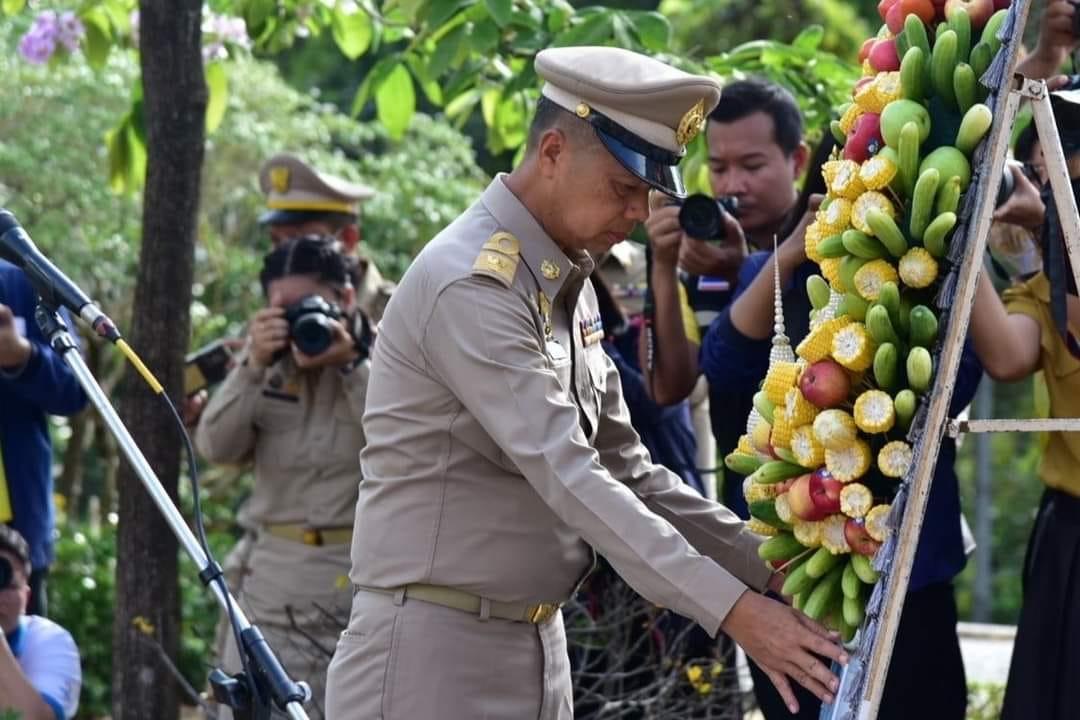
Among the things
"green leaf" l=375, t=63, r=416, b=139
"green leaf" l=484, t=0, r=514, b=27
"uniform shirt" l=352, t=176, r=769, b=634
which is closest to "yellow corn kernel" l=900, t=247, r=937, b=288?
"uniform shirt" l=352, t=176, r=769, b=634

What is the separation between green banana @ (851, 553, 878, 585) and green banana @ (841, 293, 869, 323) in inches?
15.0

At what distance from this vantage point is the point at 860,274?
2.95m

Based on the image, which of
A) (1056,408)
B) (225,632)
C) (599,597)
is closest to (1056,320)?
(1056,408)

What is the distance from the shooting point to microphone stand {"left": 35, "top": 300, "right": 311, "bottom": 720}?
304 centimetres

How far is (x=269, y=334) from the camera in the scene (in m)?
5.11

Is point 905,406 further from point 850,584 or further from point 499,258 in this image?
point 499,258

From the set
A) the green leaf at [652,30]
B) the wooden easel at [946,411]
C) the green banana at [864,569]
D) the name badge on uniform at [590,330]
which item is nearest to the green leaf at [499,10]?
the green leaf at [652,30]

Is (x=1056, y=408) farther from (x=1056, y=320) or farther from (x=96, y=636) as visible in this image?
(x=96, y=636)

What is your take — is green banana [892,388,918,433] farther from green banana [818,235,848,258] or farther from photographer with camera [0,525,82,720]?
photographer with camera [0,525,82,720]

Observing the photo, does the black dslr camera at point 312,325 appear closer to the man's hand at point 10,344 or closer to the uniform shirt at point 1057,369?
the man's hand at point 10,344

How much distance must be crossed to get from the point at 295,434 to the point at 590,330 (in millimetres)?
1952

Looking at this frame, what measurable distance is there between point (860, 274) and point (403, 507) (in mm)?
883

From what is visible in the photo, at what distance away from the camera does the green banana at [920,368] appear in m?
2.83

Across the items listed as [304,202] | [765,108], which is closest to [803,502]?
[765,108]
